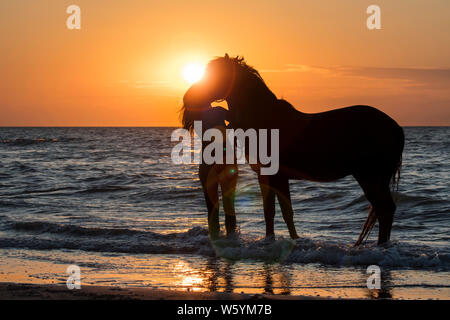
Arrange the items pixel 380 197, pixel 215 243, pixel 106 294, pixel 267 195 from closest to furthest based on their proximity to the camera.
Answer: pixel 106 294 → pixel 380 197 → pixel 267 195 → pixel 215 243

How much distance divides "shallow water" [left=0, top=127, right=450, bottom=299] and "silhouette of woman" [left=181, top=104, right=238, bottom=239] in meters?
0.32

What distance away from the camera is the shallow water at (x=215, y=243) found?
548 cm

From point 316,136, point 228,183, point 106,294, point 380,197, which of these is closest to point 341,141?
point 316,136

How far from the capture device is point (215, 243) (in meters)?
7.28

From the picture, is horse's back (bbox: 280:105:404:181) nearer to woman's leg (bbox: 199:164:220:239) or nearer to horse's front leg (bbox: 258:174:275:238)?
horse's front leg (bbox: 258:174:275:238)

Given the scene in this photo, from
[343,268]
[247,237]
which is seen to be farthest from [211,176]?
[343,268]

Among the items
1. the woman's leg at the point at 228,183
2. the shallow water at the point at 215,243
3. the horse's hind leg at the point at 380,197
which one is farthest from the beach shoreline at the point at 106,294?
the woman's leg at the point at 228,183

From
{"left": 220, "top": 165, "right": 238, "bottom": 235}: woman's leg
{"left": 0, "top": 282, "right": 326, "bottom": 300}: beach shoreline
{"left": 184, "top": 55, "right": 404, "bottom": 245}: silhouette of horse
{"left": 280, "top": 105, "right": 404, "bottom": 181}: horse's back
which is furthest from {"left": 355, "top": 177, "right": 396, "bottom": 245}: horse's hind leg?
{"left": 0, "top": 282, "right": 326, "bottom": 300}: beach shoreline

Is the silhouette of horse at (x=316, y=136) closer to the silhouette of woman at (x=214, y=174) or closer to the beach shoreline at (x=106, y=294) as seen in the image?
the silhouette of woman at (x=214, y=174)

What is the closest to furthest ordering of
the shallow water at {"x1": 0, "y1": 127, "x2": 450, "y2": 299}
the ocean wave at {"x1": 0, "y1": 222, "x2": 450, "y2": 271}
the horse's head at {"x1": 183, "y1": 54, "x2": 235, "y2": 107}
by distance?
the shallow water at {"x1": 0, "y1": 127, "x2": 450, "y2": 299} < the ocean wave at {"x1": 0, "y1": 222, "x2": 450, "y2": 271} < the horse's head at {"x1": 183, "y1": 54, "x2": 235, "y2": 107}

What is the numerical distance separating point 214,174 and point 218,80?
128cm

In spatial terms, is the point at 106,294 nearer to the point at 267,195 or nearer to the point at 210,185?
the point at 267,195

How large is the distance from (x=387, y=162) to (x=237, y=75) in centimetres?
198

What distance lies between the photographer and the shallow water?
18.0 feet
